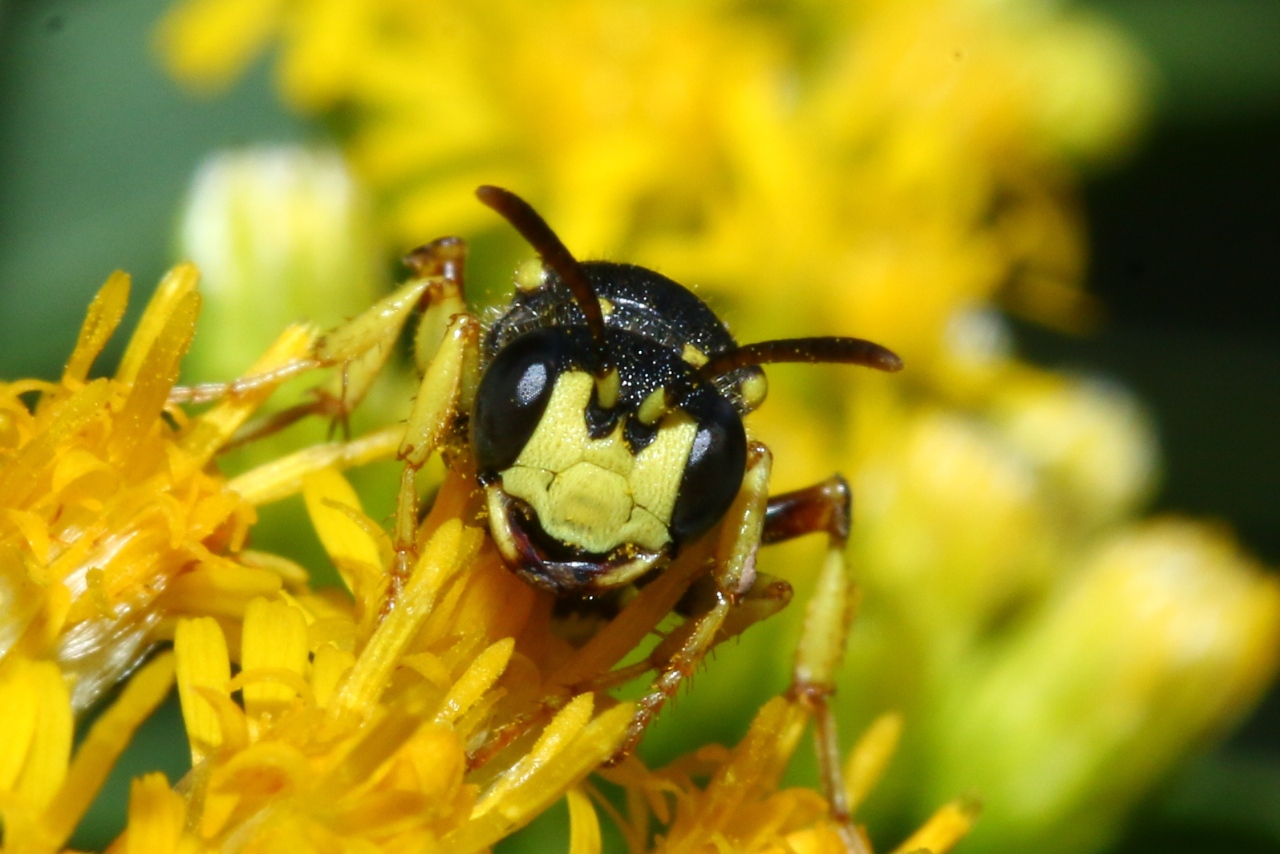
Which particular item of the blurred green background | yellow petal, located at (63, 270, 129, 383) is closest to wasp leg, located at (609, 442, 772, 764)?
yellow petal, located at (63, 270, 129, 383)

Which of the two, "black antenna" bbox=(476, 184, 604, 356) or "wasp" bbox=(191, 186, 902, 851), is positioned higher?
"black antenna" bbox=(476, 184, 604, 356)

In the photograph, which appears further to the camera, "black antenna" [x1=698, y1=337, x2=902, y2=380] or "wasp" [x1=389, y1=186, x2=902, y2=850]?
"black antenna" [x1=698, y1=337, x2=902, y2=380]

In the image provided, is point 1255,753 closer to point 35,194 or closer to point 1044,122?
point 1044,122

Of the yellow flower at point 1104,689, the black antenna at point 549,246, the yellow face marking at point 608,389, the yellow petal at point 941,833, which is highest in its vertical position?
the black antenna at point 549,246

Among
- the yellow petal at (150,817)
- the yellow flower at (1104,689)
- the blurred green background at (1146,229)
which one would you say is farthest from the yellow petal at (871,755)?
the blurred green background at (1146,229)

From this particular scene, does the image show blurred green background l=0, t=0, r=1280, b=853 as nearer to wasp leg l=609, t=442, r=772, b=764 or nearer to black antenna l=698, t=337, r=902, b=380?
wasp leg l=609, t=442, r=772, b=764

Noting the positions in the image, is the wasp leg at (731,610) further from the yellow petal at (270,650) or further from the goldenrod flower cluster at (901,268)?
the goldenrod flower cluster at (901,268)
